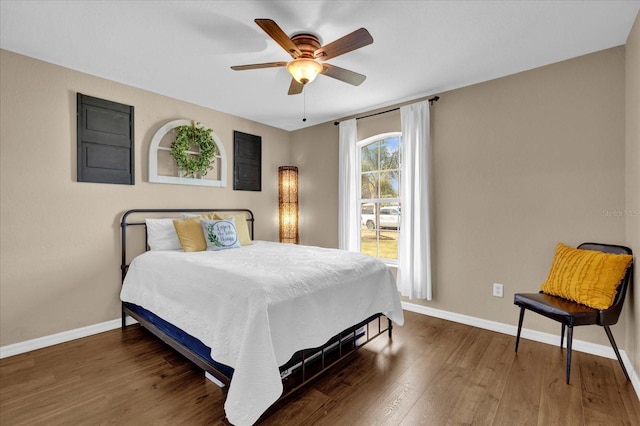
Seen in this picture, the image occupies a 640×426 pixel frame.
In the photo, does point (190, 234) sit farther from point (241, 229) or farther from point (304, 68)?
point (304, 68)

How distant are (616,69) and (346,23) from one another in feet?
7.47

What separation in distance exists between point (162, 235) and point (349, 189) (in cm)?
239

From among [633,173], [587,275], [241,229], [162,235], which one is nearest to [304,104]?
[241,229]

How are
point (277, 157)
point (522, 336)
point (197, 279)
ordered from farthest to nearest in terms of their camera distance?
point (277, 157), point (522, 336), point (197, 279)

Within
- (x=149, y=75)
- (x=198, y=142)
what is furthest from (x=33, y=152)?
(x=198, y=142)

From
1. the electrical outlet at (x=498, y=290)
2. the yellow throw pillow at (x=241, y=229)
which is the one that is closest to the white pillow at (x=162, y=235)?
the yellow throw pillow at (x=241, y=229)

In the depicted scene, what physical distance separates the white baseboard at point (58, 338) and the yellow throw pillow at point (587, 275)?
410 centimetres

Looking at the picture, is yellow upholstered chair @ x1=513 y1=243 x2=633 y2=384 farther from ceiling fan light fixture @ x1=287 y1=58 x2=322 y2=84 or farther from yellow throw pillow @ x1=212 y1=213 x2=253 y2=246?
yellow throw pillow @ x1=212 y1=213 x2=253 y2=246

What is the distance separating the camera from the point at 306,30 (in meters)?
2.28

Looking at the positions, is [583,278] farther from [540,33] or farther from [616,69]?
[540,33]

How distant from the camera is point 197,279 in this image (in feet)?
7.19

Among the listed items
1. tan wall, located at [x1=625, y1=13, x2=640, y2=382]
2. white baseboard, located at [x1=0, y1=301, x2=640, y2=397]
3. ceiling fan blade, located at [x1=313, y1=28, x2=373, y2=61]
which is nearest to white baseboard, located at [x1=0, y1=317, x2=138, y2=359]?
white baseboard, located at [x1=0, y1=301, x2=640, y2=397]

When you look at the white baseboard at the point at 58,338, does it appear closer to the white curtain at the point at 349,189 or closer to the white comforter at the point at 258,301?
the white comforter at the point at 258,301

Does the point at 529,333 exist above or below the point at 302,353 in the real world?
below
